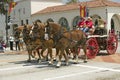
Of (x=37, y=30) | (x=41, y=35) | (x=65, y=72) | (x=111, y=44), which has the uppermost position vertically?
(x=37, y=30)

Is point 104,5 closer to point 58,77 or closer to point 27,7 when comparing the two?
point 27,7

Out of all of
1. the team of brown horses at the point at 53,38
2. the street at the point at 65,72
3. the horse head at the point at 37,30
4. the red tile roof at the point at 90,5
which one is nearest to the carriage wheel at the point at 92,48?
the team of brown horses at the point at 53,38

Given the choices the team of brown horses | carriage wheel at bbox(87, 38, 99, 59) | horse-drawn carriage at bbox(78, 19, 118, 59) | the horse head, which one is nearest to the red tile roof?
horse-drawn carriage at bbox(78, 19, 118, 59)

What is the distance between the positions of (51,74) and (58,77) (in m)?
0.75

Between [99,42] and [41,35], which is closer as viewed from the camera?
[41,35]

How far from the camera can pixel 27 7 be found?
233 ft

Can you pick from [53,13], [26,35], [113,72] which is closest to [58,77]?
[113,72]

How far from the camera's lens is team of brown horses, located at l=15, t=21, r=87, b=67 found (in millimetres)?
15508

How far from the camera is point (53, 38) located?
1559 centimetres

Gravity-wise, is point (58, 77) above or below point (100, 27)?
below

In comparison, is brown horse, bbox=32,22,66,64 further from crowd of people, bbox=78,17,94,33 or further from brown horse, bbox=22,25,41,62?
crowd of people, bbox=78,17,94,33

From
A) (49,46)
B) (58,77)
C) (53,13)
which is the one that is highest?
(53,13)

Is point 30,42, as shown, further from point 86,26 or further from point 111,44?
point 111,44

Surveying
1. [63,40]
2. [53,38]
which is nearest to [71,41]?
[63,40]
